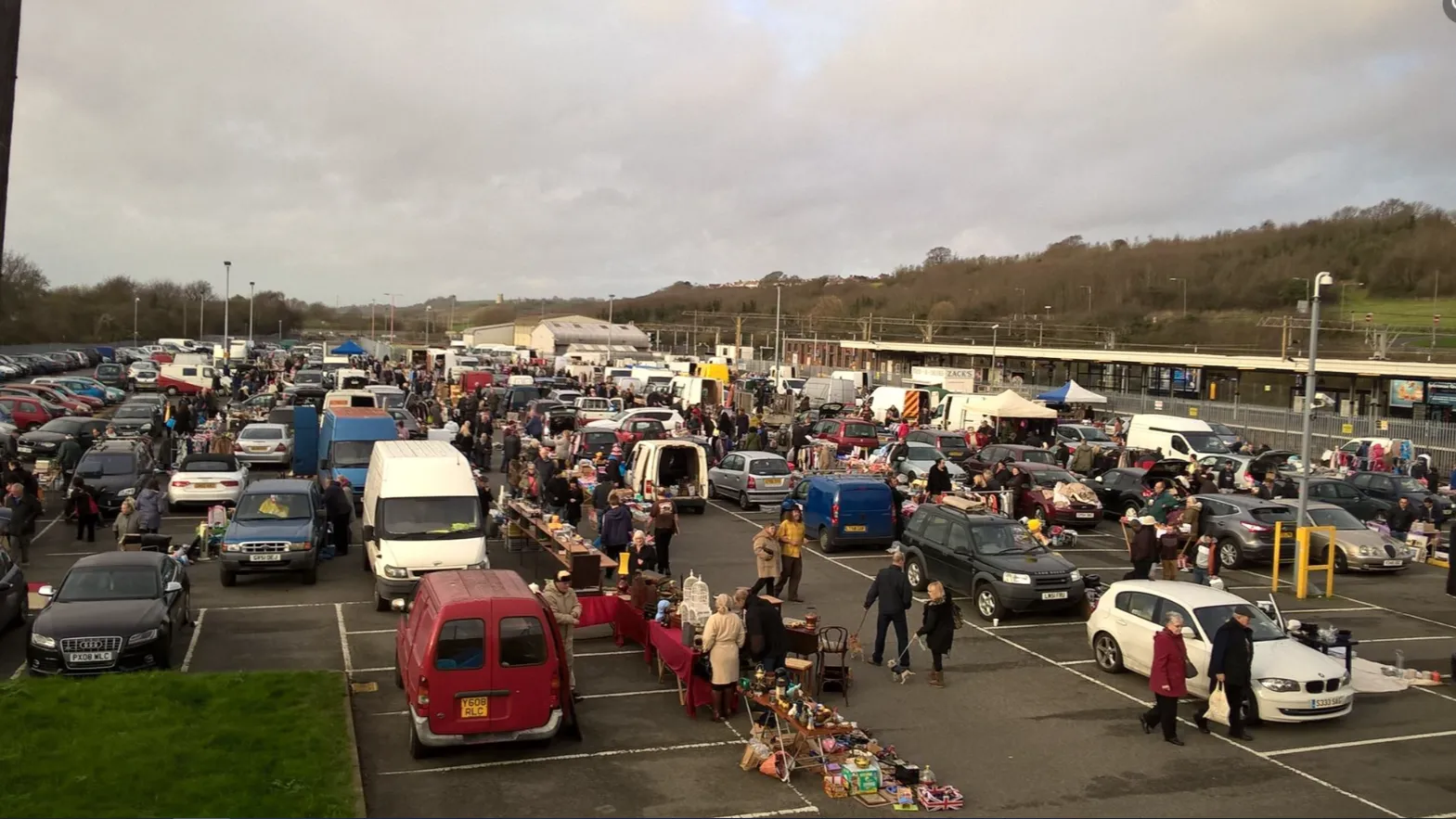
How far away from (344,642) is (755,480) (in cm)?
1408

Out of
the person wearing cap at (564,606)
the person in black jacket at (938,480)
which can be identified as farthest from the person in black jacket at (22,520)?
the person in black jacket at (938,480)

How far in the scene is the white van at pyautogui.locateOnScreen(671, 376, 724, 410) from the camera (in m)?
50.8

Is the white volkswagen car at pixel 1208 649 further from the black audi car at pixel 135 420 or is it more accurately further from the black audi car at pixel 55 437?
the black audi car at pixel 135 420

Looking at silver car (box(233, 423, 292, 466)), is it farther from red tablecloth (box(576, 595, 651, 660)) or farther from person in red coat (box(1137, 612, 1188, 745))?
person in red coat (box(1137, 612, 1188, 745))

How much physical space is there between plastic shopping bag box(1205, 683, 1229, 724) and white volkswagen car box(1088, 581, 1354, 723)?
0.34 metres

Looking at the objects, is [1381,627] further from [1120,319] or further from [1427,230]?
[1427,230]

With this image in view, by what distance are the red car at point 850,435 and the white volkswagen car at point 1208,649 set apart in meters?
21.3

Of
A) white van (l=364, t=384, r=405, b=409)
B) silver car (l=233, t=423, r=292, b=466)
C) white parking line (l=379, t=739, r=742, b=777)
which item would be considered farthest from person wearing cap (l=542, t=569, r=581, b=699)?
white van (l=364, t=384, r=405, b=409)

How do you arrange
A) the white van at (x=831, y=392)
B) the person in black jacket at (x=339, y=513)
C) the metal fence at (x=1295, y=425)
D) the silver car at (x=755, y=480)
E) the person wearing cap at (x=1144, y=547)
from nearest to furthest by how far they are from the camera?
the person wearing cap at (x=1144, y=547) → the person in black jacket at (x=339, y=513) → the silver car at (x=755, y=480) → the metal fence at (x=1295, y=425) → the white van at (x=831, y=392)

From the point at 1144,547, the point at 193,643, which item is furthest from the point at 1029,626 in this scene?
the point at 193,643

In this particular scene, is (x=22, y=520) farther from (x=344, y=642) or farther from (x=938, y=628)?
(x=938, y=628)

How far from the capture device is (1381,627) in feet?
56.9

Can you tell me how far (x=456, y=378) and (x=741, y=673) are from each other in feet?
161

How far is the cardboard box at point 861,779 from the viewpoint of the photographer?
1010 centimetres
